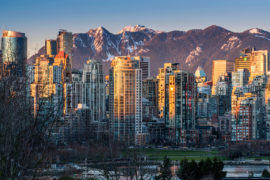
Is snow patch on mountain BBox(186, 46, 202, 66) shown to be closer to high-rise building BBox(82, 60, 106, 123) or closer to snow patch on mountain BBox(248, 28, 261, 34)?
snow patch on mountain BBox(248, 28, 261, 34)

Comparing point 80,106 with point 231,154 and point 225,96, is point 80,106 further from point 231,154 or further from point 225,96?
point 225,96

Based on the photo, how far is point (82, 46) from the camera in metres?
157

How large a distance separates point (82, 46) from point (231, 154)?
383 feet

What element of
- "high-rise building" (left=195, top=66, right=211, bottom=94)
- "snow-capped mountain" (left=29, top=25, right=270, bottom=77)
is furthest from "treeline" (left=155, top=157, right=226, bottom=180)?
"snow-capped mountain" (left=29, top=25, right=270, bottom=77)

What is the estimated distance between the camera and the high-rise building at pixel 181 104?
56688 mm

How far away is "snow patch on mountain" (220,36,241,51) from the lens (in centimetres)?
16212

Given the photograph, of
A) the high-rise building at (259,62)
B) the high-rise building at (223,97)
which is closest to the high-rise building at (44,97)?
the high-rise building at (223,97)

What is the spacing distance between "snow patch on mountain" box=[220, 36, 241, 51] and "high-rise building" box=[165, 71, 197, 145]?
105 meters

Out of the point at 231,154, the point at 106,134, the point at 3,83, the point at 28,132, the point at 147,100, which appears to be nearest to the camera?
the point at 28,132

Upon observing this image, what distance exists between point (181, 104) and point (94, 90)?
39.9 feet

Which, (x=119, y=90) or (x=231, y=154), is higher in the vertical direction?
(x=119, y=90)

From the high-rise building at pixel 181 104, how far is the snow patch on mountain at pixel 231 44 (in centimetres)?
10461

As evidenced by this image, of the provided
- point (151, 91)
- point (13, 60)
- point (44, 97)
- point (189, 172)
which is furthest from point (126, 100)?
point (44, 97)

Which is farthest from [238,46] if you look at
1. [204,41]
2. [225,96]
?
[225,96]
